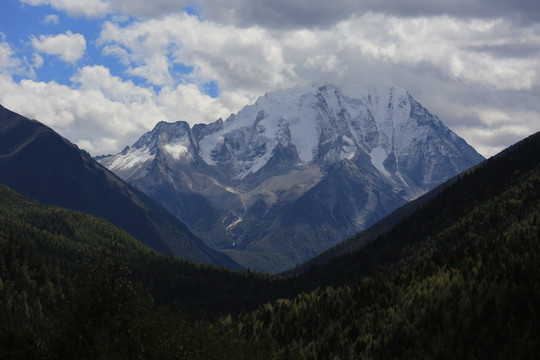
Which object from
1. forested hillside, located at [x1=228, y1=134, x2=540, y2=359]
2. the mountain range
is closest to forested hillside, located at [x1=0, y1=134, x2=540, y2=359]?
the mountain range

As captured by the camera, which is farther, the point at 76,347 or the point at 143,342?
→ the point at 143,342

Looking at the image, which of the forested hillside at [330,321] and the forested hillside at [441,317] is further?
the forested hillside at [441,317]

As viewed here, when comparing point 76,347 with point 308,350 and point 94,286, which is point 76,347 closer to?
point 94,286

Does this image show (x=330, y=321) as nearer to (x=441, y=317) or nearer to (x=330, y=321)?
(x=330, y=321)

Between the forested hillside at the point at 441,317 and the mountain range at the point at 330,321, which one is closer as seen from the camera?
the mountain range at the point at 330,321

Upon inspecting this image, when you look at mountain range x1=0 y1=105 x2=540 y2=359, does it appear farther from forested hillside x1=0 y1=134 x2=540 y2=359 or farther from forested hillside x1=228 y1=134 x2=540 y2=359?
forested hillside x1=228 y1=134 x2=540 y2=359

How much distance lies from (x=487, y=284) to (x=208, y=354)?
307ft

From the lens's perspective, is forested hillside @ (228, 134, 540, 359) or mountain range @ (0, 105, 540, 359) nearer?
mountain range @ (0, 105, 540, 359)

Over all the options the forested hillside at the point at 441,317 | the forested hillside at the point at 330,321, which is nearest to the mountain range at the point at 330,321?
the forested hillside at the point at 330,321

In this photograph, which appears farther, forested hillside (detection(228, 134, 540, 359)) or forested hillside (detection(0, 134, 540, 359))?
forested hillside (detection(228, 134, 540, 359))

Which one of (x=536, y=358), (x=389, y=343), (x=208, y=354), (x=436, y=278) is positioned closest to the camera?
(x=208, y=354)

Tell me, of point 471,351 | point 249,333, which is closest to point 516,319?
point 471,351

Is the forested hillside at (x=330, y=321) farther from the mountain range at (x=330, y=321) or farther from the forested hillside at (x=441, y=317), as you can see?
the forested hillside at (x=441, y=317)

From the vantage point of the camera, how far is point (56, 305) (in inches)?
3066
